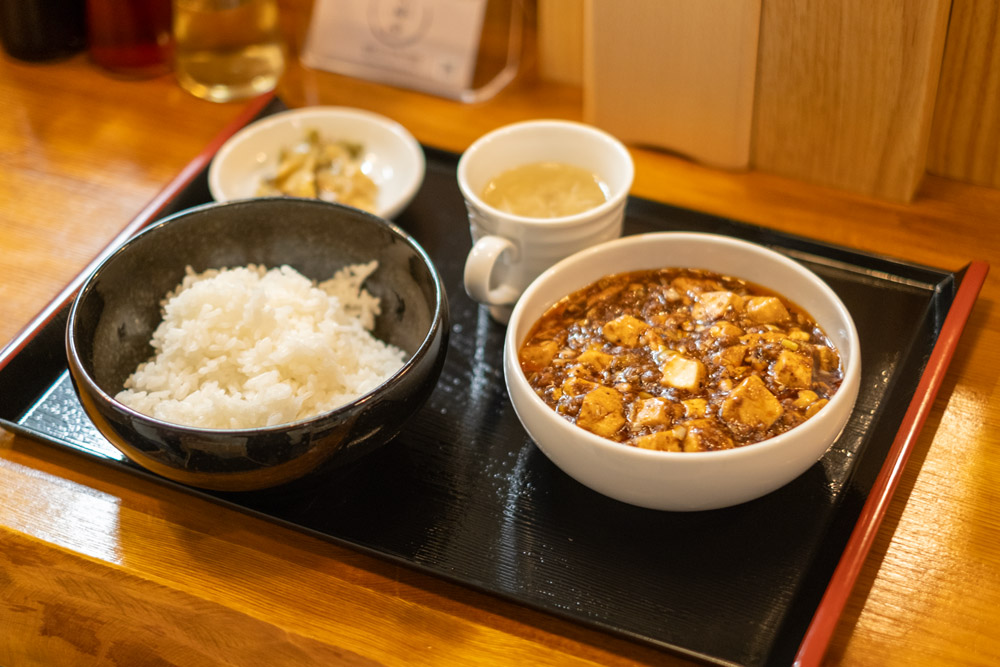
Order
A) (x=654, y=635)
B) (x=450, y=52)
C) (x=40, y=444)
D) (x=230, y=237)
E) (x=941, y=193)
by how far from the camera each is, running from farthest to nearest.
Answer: (x=450, y=52) < (x=941, y=193) < (x=230, y=237) < (x=40, y=444) < (x=654, y=635)

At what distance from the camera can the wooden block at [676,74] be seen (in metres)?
1.48

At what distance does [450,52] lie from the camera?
1.78 meters

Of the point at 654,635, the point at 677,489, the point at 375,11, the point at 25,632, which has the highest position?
the point at 375,11

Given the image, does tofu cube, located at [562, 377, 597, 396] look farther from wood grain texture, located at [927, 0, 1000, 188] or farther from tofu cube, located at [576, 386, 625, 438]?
wood grain texture, located at [927, 0, 1000, 188]

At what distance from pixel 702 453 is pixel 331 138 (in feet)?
3.23

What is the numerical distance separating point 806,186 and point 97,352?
1079 mm

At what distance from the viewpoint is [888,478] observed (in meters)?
1.06

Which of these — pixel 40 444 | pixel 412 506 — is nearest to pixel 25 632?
pixel 40 444

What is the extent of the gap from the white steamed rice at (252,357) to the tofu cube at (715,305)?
38 centimetres

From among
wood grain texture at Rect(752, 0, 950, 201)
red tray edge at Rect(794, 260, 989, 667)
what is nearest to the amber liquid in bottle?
wood grain texture at Rect(752, 0, 950, 201)

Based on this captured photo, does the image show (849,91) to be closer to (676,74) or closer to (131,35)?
(676,74)

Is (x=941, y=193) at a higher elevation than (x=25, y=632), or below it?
higher

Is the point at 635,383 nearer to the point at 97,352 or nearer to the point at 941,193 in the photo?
the point at 97,352

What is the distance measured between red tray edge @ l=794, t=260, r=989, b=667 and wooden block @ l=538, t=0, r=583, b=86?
2.66ft
